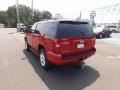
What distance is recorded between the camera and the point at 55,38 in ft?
20.9

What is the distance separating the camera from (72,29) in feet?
22.5

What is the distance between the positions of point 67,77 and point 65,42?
3.96 ft

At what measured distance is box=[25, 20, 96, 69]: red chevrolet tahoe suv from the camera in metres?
6.36

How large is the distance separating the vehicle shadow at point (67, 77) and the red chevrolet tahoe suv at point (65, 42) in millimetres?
457

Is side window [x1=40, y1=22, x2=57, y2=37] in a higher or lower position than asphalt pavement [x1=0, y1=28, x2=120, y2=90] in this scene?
higher

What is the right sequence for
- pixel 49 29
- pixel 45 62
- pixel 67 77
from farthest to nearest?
pixel 45 62 < pixel 49 29 < pixel 67 77

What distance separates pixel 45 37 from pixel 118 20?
4846 centimetres

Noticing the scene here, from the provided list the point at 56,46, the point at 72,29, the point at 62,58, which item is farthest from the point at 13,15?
the point at 62,58

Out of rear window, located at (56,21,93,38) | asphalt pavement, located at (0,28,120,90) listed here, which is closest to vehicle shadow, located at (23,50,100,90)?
asphalt pavement, located at (0,28,120,90)

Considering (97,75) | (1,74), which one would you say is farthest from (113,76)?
(1,74)

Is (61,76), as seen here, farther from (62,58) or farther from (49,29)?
(49,29)

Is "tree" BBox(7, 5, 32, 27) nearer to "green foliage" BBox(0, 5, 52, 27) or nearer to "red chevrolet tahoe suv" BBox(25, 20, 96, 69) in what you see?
"green foliage" BBox(0, 5, 52, 27)

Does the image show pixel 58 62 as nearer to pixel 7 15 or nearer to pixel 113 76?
pixel 113 76

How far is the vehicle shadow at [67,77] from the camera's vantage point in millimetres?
5844
